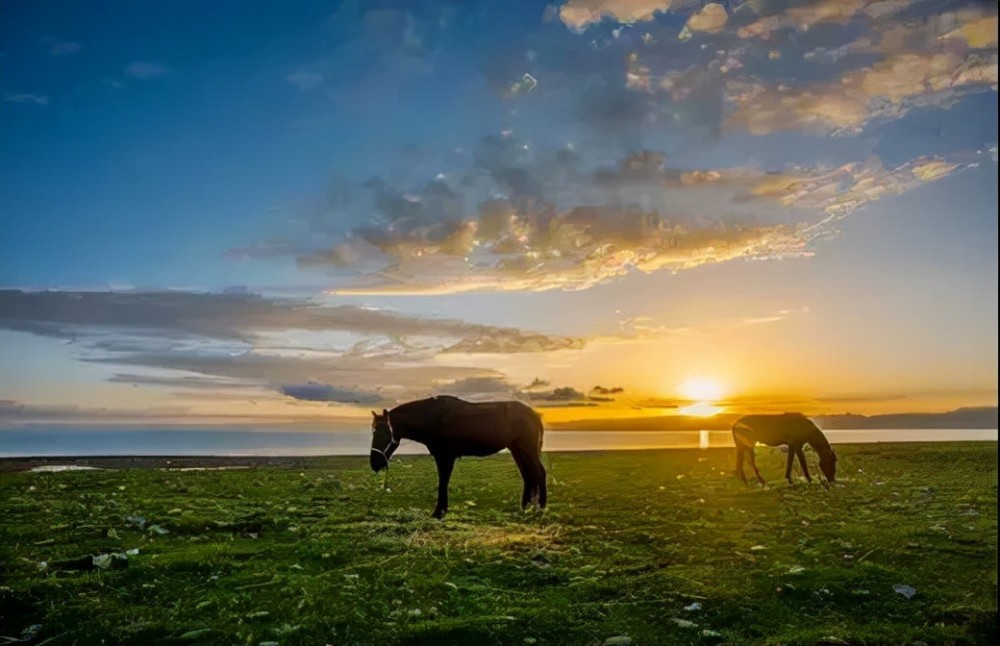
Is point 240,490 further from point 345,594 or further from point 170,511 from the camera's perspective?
point 345,594

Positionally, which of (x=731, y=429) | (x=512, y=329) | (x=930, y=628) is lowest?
(x=930, y=628)

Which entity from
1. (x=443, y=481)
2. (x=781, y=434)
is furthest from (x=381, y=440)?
(x=781, y=434)

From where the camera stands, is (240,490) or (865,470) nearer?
(240,490)

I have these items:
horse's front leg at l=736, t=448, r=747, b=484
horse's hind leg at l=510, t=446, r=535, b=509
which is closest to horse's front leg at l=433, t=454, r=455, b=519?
horse's hind leg at l=510, t=446, r=535, b=509

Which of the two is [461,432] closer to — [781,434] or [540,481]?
[540,481]

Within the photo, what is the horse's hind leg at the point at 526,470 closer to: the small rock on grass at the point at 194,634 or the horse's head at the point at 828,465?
the small rock on grass at the point at 194,634

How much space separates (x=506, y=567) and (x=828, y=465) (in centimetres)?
1793

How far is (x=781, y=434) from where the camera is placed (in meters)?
28.2

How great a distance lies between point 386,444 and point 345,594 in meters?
7.08

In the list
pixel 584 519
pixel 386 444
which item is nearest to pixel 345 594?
pixel 386 444

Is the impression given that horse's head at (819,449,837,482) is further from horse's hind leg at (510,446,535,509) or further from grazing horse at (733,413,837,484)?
horse's hind leg at (510,446,535,509)

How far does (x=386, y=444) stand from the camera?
791 inches

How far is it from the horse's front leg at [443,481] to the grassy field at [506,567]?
0.50m

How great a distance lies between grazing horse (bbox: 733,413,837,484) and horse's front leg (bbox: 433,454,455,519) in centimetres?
1338
